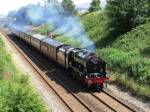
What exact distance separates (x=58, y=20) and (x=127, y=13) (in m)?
46.3

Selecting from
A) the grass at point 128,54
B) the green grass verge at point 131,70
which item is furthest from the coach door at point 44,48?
the green grass verge at point 131,70

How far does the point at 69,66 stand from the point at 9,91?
1540 centimetres

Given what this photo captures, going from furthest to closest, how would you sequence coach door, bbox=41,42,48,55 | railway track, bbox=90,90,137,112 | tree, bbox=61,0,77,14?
tree, bbox=61,0,77,14 < coach door, bbox=41,42,48,55 < railway track, bbox=90,90,137,112

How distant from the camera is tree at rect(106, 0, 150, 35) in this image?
45.0 m

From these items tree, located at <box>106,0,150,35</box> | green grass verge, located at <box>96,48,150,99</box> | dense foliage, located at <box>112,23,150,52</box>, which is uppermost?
tree, located at <box>106,0,150,35</box>

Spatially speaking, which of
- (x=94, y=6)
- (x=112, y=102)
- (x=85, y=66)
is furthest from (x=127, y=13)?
(x=94, y=6)

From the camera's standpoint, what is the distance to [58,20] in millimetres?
90250

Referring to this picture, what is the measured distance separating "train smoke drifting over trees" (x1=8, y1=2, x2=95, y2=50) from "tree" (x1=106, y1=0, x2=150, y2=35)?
15.6ft

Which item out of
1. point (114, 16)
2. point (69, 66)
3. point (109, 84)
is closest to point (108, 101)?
point (109, 84)

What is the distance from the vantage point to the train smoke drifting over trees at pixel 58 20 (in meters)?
61.0

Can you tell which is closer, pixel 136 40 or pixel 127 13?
pixel 136 40

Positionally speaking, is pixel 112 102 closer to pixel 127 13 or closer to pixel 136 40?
pixel 136 40

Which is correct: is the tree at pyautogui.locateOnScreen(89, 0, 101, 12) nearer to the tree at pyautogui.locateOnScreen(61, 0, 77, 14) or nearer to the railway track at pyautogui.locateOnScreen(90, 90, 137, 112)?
the tree at pyautogui.locateOnScreen(61, 0, 77, 14)

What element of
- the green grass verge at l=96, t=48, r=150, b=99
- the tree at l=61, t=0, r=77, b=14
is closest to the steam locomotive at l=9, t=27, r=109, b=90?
the green grass verge at l=96, t=48, r=150, b=99
